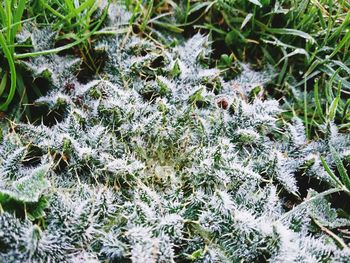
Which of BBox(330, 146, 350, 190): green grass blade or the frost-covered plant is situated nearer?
the frost-covered plant

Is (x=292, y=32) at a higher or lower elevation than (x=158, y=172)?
higher

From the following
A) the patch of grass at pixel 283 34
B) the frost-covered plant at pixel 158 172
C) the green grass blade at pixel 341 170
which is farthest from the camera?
the patch of grass at pixel 283 34

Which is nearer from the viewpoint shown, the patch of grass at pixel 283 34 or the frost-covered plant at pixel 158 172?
the frost-covered plant at pixel 158 172

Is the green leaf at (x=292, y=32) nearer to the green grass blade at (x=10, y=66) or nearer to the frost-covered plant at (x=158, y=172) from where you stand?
the frost-covered plant at (x=158, y=172)

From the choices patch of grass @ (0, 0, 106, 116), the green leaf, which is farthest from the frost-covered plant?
the green leaf

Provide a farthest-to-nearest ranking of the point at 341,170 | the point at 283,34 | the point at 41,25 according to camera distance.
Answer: the point at 283,34
the point at 41,25
the point at 341,170

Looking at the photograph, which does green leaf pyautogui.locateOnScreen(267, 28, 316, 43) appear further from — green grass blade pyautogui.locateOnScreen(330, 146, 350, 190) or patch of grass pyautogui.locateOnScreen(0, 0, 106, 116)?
patch of grass pyautogui.locateOnScreen(0, 0, 106, 116)

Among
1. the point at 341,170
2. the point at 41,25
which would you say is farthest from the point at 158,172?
the point at 41,25

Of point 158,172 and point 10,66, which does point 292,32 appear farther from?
point 10,66

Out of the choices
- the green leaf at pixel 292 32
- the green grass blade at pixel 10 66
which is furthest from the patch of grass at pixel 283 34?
the green grass blade at pixel 10 66
